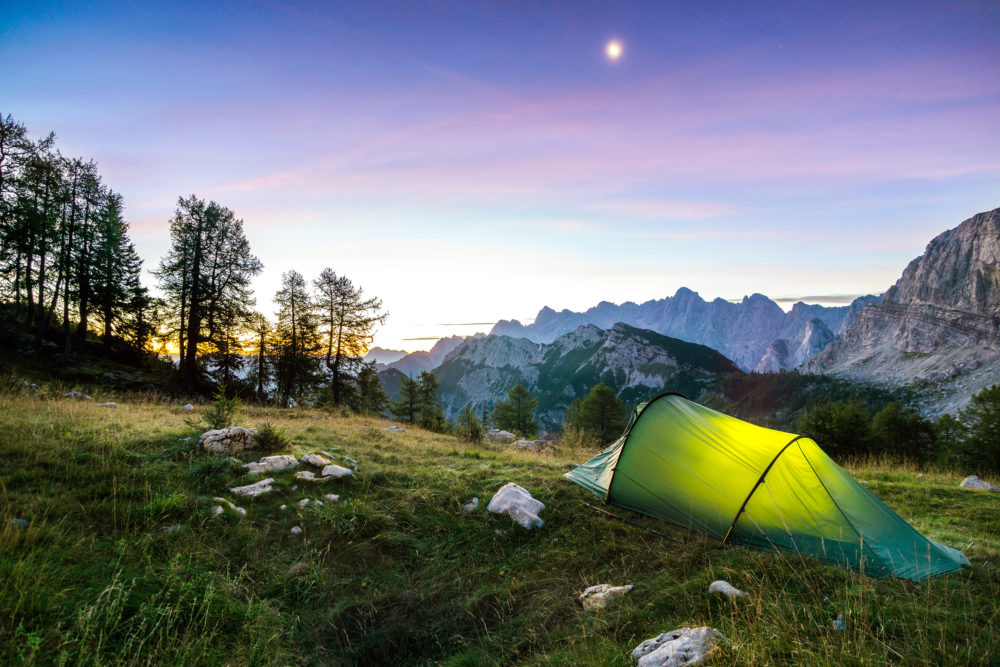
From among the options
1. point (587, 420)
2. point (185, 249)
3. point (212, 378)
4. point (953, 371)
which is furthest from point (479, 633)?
point (953, 371)

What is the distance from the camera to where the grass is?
3.51 m

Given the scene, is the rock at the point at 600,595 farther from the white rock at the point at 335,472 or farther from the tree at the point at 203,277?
the tree at the point at 203,277

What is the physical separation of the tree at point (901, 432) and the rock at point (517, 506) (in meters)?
51.0

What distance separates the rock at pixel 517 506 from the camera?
7.39 meters

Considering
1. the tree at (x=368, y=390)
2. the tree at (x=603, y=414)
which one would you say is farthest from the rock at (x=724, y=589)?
the tree at (x=603, y=414)

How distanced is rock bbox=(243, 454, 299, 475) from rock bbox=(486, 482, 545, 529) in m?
4.33

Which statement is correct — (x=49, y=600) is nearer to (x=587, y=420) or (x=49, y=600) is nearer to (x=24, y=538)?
(x=24, y=538)

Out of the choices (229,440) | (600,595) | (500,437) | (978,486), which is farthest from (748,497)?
(500,437)

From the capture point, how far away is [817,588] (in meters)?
4.82

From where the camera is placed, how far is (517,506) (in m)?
7.61

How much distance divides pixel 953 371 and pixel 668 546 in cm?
20875

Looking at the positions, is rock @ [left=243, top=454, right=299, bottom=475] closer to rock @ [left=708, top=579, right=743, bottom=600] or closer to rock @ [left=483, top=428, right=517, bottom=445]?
rock @ [left=708, top=579, right=743, bottom=600]

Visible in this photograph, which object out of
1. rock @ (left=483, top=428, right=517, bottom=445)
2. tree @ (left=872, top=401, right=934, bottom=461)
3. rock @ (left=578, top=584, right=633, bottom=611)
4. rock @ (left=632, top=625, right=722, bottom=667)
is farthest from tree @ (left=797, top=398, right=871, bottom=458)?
rock @ (left=632, top=625, right=722, bottom=667)

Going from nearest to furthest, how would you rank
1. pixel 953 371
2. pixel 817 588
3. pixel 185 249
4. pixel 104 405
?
pixel 817 588 < pixel 104 405 < pixel 185 249 < pixel 953 371
